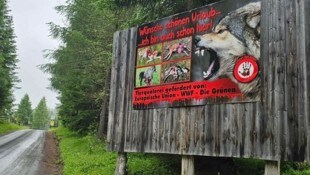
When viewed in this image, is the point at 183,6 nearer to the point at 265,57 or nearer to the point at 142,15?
the point at 142,15

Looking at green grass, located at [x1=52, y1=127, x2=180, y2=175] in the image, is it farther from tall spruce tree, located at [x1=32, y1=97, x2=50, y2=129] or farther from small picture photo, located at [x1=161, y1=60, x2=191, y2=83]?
tall spruce tree, located at [x1=32, y1=97, x2=50, y2=129]

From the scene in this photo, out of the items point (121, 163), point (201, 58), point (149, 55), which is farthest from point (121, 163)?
point (201, 58)

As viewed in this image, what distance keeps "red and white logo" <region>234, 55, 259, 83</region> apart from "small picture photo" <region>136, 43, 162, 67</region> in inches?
99.2

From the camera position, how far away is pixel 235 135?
311 inches

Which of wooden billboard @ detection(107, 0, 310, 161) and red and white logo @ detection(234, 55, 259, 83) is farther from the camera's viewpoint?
red and white logo @ detection(234, 55, 259, 83)

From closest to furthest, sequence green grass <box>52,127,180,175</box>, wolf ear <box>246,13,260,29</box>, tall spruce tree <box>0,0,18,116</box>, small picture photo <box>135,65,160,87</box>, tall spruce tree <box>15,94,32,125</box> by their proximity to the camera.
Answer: wolf ear <box>246,13,260,29</box>, small picture photo <box>135,65,160,87</box>, green grass <box>52,127,180,175</box>, tall spruce tree <box>0,0,18,116</box>, tall spruce tree <box>15,94,32,125</box>

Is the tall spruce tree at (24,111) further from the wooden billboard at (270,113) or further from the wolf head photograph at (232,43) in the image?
the wolf head photograph at (232,43)

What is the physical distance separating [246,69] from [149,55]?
126 inches

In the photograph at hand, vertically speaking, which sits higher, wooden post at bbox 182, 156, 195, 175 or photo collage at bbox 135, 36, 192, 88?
photo collage at bbox 135, 36, 192, 88

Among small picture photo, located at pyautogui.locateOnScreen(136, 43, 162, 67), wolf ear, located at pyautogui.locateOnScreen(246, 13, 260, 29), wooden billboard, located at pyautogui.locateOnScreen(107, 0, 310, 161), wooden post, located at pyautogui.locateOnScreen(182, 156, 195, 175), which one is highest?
wolf ear, located at pyautogui.locateOnScreen(246, 13, 260, 29)

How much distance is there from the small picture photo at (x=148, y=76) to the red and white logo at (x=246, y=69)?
2.46 metres

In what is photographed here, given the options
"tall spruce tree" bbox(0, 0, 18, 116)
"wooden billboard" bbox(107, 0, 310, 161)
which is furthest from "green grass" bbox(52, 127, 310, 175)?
"tall spruce tree" bbox(0, 0, 18, 116)

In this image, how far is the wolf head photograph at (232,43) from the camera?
782 cm

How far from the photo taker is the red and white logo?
→ 25.4 feet
